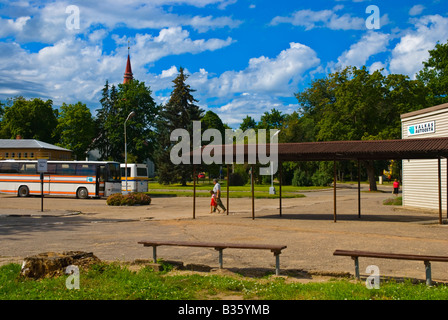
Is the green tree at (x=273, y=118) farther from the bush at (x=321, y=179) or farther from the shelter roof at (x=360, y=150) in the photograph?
the shelter roof at (x=360, y=150)

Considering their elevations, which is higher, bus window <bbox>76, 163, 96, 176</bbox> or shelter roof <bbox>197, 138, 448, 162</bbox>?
shelter roof <bbox>197, 138, 448, 162</bbox>

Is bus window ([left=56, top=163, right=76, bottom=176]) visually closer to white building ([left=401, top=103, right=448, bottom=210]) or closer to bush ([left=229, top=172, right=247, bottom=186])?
white building ([left=401, top=103, right=448, bottom=210])

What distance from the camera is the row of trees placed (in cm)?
4816

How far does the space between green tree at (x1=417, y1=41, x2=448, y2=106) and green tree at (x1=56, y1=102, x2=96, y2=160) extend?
5315 centimetres

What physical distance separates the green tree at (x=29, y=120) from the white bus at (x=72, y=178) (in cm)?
4484

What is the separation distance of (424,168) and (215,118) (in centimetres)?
7339

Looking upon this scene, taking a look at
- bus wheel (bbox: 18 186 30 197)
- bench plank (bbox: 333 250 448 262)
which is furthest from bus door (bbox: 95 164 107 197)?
bench plank (bbox: 333 250 448 262)

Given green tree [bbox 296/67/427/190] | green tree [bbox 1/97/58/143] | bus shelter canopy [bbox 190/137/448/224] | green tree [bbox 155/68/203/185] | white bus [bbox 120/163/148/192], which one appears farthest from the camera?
green tree [bbox 1/97/58/143]

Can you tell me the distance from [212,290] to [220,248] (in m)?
1.94

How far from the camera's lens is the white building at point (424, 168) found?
2275 centimetres

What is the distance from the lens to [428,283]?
278 inches
